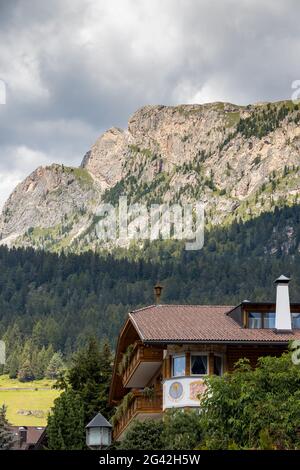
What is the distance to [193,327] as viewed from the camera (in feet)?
155

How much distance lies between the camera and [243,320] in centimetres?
4812

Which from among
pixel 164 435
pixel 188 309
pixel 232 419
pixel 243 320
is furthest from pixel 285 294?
pixel 232 419

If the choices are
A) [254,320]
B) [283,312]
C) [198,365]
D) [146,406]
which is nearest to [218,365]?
[198,365]

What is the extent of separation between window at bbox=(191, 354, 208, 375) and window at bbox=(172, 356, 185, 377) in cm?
46

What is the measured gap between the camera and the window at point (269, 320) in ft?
159

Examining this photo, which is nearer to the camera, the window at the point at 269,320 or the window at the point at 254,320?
the window at the point at 254,320

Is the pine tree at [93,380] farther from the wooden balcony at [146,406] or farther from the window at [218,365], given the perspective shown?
the window at [218,365]

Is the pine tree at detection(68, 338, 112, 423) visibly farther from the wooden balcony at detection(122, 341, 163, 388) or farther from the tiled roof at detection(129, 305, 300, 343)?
the tiled roof at detection(129, 305, 300, 343)

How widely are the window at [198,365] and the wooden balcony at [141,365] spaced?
99.1 inches

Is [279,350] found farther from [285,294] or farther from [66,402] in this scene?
[66,402]

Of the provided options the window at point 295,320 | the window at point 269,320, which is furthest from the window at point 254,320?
the window at point 295,320

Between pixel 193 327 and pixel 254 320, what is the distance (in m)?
3.25

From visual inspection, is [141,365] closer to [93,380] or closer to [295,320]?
[295,320]
